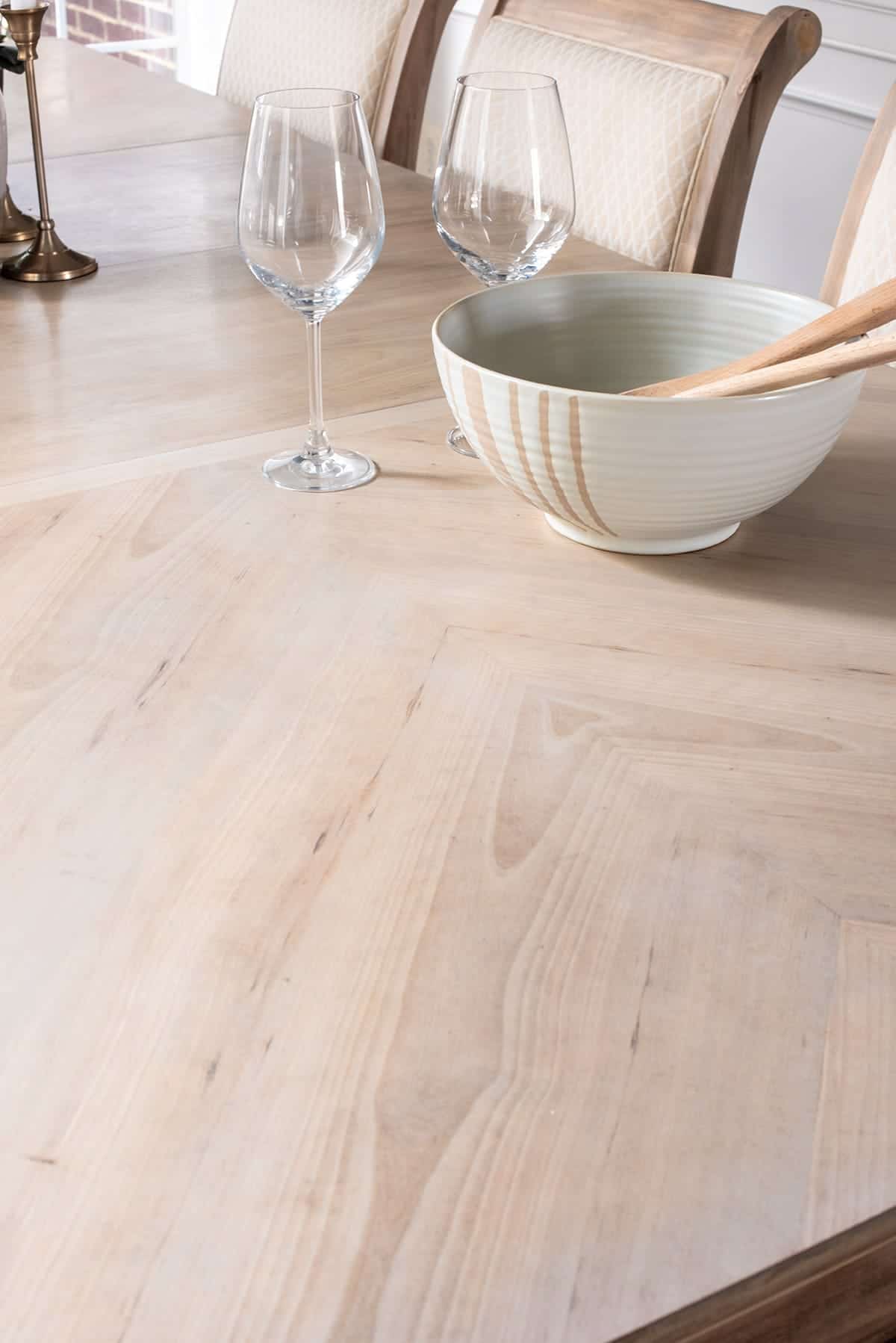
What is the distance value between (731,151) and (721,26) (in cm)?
13

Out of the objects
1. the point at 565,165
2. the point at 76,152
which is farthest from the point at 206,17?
the point at 565,165

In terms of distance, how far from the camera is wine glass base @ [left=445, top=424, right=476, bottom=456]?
3.02 feet

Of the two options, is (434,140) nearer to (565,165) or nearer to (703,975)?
(565,165)

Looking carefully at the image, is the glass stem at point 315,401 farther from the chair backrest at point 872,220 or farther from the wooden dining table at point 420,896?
the chair backrest at point 872,220

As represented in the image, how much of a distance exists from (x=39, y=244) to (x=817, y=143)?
1.87m

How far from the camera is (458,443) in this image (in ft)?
3.05

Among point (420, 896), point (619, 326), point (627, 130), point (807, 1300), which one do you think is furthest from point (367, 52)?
point (807, 1300)

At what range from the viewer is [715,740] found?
0.64m

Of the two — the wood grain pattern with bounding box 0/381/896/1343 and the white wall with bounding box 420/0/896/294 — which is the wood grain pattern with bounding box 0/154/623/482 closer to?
the wood grain pattern with bounding box 0/381/896/1343

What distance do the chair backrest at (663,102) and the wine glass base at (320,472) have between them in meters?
0.69

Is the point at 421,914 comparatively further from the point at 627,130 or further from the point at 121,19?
the point at 121,19

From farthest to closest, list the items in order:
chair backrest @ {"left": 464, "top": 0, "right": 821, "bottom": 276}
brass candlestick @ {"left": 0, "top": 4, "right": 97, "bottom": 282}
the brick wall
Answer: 1. the brick wall
2. chair backrest @ {"left": 464, "top": 0, "right": 821, "bottom": 276}
3. brass candlestick @ {"left": 0, "top": 4, "right": 97, "bottom": 282}

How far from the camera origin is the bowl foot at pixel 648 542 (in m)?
0.79

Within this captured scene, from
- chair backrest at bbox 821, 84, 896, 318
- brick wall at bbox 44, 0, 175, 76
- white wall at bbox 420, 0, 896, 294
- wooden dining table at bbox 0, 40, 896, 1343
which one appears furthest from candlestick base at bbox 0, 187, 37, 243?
brick wall at bbox 44, 0, 175, 76
